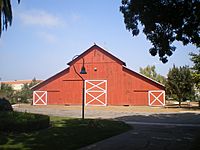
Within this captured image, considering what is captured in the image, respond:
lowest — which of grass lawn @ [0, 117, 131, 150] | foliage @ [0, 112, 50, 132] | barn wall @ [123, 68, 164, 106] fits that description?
grass lawn @ [0, 117, 131, 150]

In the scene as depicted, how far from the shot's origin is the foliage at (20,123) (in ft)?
43.6

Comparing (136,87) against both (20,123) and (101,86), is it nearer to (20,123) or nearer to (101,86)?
(101,86)

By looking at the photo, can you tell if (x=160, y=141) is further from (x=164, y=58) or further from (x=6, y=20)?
(x=6, y=20)

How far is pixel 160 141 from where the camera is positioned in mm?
12375

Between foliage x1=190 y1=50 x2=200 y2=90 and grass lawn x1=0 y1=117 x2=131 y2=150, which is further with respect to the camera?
foliage x1=190 y1=50 x2=200 y2=90

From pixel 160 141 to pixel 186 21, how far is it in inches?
185

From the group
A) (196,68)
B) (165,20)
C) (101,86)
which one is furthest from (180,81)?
(165,20)

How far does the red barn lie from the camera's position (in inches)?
1714

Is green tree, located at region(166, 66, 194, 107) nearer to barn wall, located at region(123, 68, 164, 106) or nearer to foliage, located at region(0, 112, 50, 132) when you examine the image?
barn wall, located at region(123, 68, 164, 106)

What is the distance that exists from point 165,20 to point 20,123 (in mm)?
7264

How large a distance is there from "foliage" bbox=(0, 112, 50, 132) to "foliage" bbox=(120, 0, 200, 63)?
594cm

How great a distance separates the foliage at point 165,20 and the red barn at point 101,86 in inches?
1200

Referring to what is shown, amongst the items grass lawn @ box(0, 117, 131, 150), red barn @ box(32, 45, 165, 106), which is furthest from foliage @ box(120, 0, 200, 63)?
red barn @ box(32, 45, 165, 106)

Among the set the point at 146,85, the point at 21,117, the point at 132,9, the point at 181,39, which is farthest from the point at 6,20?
the point at 146,85
